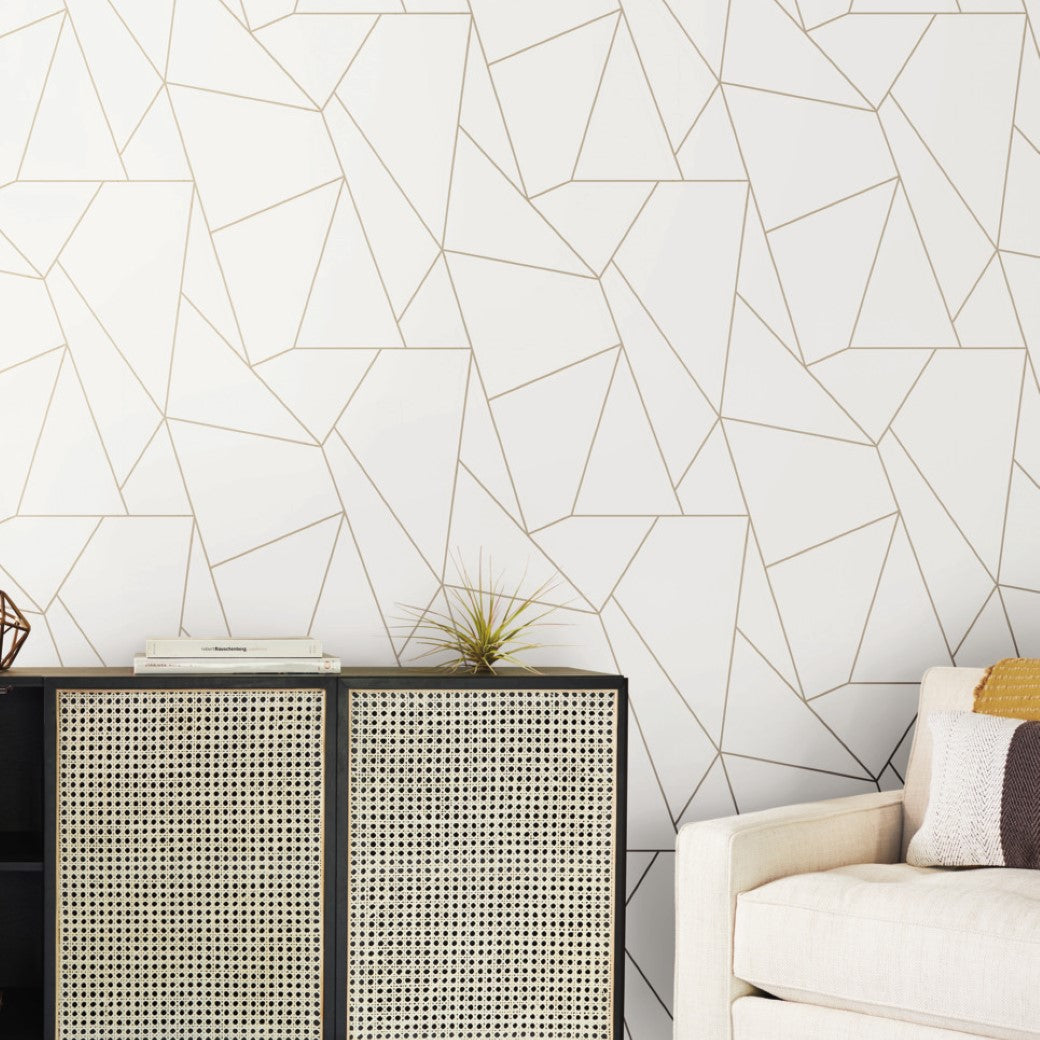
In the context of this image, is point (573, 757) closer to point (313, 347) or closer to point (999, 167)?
point (313, 347)

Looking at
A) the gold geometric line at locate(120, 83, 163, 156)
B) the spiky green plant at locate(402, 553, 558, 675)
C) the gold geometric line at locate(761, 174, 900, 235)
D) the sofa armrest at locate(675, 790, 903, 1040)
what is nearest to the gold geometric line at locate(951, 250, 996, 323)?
the gold geometric line at locate(761, 174, 900, 235)

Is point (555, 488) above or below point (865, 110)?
below

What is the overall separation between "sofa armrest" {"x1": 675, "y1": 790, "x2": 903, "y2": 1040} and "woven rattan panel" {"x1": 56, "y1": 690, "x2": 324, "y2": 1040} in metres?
0.64

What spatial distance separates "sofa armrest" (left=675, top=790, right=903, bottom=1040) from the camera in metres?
1.96

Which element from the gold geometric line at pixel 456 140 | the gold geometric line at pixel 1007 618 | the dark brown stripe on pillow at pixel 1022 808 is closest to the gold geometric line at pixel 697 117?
the gold geometric line at pixel 456 140

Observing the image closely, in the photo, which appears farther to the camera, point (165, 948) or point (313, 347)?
point (313, 347)

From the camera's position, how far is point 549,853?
2150mm

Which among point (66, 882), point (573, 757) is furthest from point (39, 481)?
point (573, 757)

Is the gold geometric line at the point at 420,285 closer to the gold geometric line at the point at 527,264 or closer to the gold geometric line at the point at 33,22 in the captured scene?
the gold geometric line at the point at 527,264

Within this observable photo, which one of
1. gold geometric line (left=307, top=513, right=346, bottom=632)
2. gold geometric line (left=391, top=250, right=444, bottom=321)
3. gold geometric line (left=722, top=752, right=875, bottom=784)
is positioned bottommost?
gold geometric line (left=722, top=752, right=875, bottom=784)

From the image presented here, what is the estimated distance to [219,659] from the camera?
210cm

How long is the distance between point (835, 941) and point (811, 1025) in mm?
140

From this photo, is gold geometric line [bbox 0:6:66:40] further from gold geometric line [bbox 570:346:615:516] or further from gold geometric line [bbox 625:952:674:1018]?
gold geometric line [bbox 625:952:674:1018]

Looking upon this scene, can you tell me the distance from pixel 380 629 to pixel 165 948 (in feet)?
2.45
